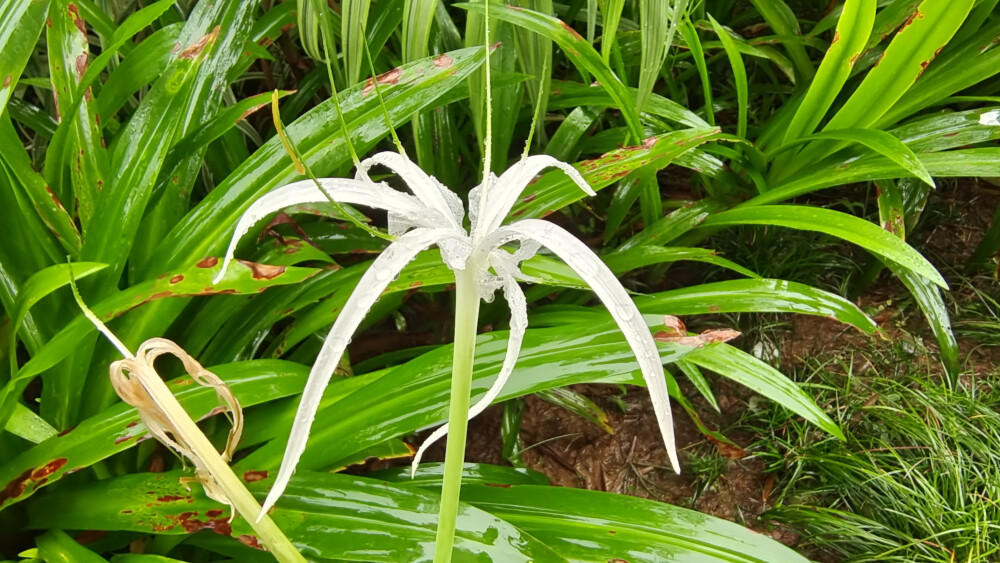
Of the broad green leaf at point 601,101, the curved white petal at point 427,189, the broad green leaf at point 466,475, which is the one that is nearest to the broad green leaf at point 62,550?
the broad green leaf at point 466,475

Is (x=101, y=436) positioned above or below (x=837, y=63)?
below

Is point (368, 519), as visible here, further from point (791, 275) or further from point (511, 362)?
point (791, 275)

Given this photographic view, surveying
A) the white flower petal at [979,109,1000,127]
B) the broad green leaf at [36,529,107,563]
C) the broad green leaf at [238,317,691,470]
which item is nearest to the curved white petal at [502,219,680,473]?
the broad green leaf at [238,317,691,470]

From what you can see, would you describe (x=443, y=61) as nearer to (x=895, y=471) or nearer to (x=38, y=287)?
(x=38, y=287)

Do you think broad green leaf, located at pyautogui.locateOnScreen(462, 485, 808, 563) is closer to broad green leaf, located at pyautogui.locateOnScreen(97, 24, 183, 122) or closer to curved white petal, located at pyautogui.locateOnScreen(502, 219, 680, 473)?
curved white petal, located at pyautogui.locateOnScreen(502, 219, 680, 473)

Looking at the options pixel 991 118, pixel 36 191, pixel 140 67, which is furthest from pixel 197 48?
pixel 991 118

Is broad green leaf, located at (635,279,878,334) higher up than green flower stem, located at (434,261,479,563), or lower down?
lower down
